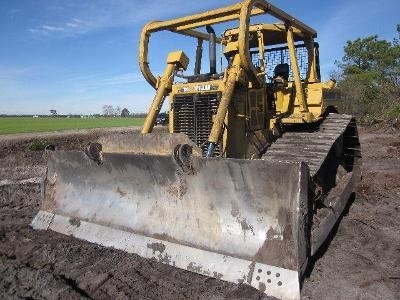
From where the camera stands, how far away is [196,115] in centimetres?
553

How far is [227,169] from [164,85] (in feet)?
7.57

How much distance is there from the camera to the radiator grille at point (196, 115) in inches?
212

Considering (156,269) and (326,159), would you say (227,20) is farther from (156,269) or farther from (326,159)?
(156,269)

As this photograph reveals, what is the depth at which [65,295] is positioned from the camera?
3.65 meters

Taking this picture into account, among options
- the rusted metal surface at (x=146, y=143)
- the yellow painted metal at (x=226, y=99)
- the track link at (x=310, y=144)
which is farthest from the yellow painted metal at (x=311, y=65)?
the rusted metal surface at (x=146, y=143)

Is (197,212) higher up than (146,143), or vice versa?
(146,143)

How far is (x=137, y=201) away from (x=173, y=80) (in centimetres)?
199

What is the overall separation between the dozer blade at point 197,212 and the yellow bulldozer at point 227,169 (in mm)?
12

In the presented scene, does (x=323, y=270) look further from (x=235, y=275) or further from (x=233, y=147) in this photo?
(x=233, y=147)

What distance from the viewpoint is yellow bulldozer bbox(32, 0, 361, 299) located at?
3.89m

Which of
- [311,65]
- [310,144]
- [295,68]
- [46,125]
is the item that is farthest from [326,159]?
[46,125]

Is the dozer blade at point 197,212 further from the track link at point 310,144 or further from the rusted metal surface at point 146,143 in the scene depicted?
the track link at point 310,144

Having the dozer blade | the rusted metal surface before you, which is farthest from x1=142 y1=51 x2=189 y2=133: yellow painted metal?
the dozer blade

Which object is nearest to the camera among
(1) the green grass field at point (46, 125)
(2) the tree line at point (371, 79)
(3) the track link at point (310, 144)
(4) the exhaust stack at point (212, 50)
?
(3) the track link at point (310, 144)
